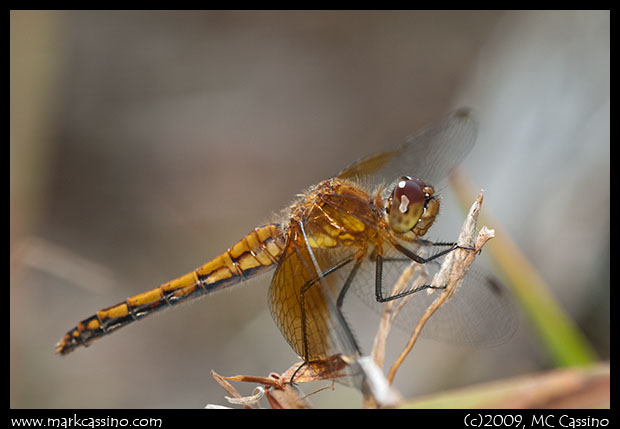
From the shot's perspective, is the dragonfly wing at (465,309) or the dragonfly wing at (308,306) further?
the dragonfly wing at (465,309)

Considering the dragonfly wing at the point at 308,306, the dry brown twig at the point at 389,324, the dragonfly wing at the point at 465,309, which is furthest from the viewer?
the dragonfly wing at the point at 465,309

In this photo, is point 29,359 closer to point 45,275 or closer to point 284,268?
point 45,275

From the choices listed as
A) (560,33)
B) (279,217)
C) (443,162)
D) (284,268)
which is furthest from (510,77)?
(284,268)

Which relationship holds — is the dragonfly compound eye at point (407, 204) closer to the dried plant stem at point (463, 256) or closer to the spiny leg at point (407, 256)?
the spiny leg at point (407, 256)

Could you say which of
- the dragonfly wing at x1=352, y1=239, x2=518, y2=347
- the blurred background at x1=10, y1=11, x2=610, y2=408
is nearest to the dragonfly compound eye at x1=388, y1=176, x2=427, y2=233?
the dragonfly wing at x1=352, y1=239, x2=518, y2=347

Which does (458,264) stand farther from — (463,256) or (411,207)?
(411,207)

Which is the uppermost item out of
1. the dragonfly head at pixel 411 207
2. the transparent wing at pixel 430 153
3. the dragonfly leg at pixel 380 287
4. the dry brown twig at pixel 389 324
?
the transparent wing at pixel 430 153

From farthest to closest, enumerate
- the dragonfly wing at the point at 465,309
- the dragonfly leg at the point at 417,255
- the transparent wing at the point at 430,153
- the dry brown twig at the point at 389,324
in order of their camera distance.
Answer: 1. the transparent wing at the point at 430,153
2. the dragonfly wing at the point at 465,309
3. the dragonfly leg at the point at 417,255
4. the dry brown twig at the point at 389,324

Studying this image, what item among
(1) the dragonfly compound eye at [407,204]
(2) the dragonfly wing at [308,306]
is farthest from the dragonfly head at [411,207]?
(2) the dragonfly wing at [308,306]
